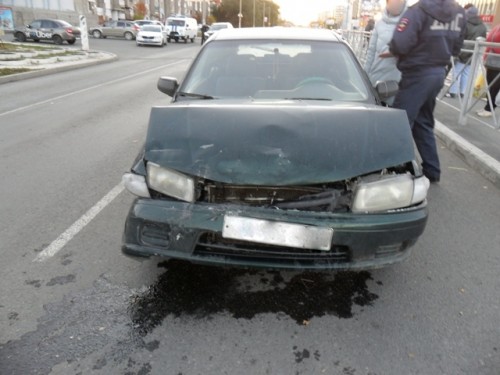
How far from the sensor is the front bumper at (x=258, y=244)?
2416mm

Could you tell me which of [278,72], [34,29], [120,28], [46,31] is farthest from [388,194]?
[120,28]

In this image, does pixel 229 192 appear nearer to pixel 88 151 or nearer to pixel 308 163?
pixel 308 163

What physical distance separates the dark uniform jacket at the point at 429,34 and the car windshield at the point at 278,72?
2.41ft

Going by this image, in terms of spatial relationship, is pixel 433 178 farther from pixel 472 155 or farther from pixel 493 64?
pixel 493 64

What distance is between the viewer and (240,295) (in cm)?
281

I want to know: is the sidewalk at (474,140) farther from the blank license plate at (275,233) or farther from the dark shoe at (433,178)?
the blank license plate at (275,233)

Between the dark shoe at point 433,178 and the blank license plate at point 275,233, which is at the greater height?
the blank license plate at point 275,233

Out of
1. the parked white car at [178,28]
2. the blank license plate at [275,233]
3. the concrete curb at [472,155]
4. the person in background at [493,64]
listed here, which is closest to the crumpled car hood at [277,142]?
the blank license plate at [275,233]

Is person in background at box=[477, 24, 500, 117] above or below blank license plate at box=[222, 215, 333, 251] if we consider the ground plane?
above

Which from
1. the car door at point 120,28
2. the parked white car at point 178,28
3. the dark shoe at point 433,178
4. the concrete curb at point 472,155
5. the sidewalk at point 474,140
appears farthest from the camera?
the car door at point 120,28

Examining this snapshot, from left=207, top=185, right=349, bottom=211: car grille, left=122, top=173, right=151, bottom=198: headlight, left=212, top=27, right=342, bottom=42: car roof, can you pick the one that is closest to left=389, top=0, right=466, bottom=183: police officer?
left=212, top=27, right=342, bottom=42: car roof

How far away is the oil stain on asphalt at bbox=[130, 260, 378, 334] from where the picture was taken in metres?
2.64

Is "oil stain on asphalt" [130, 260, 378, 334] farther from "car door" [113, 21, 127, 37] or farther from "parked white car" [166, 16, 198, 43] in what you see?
"car door" [113, 21, 127, 37]

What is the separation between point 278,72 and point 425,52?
1.64 metres
